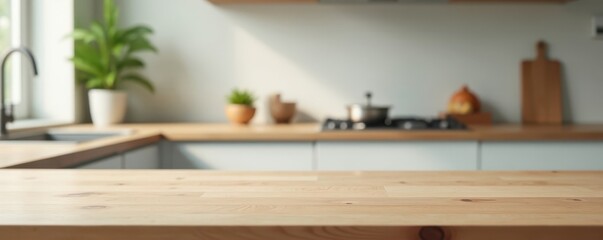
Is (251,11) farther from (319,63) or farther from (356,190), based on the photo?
(356,190)

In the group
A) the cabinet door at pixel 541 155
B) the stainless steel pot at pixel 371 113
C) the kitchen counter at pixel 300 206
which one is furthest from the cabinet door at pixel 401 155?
the kitchen counter at pixel 300 206

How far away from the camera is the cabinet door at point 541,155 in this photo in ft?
8.12

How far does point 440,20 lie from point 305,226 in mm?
2529

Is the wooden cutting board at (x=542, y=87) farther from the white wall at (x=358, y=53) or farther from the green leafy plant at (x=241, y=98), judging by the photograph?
the green leafy plant at (x=241, y=98)

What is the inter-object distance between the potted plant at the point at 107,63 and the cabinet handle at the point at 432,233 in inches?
94.5

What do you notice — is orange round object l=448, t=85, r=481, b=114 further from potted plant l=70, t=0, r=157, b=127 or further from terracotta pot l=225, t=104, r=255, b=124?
potted plant l=70, t=0, r=157, b=127

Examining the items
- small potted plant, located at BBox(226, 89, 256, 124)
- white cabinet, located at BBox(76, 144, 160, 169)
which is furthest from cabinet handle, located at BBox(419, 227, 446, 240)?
small potted plant, located at BBox(226, 89, 256, 124)

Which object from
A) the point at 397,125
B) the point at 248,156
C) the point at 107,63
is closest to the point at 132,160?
the point at 248,156

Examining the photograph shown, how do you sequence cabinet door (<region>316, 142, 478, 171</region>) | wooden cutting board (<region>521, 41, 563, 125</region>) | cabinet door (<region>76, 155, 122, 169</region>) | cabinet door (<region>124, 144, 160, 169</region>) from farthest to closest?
wooden cutting board (<region>521, 41, 563, 125</region>) → cabinet door (<region>316, 142, 478, 171</region>) → cabinet door (<region>124, 144, 160, 169</region>) → cabinet door (<region>76, 155, 122, 169</region>)

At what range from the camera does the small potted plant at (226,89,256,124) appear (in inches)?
114

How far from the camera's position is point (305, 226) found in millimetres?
760

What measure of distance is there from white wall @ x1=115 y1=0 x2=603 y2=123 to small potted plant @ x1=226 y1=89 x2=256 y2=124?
249 millimetres

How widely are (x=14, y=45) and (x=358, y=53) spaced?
159 centimetres

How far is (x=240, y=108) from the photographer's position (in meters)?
2.89
